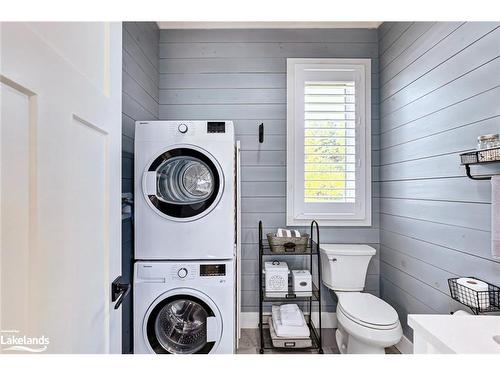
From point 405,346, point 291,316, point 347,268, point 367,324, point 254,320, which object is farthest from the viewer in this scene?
point 254,320

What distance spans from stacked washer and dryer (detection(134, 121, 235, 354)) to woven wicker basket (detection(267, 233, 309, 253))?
0.46 meters

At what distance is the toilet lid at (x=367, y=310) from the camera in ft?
5.46

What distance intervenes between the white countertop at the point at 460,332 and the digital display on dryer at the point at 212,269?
1113mm

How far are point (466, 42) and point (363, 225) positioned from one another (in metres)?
1.48

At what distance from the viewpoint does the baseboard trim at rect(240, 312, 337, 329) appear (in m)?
2.39

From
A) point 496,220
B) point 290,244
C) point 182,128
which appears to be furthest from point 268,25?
point 496,220

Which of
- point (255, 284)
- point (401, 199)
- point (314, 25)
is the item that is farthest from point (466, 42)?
point (255, 284)

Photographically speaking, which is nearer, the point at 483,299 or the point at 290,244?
the point at 483,299

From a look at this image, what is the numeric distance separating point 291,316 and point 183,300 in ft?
2.78

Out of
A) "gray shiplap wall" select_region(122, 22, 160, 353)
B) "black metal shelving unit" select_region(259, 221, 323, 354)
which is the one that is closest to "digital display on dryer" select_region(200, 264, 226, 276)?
"black metal shelving unit" select_region(259, 221, 323, 354)

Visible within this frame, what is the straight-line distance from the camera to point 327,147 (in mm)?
2418

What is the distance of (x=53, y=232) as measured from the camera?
0.57 metres

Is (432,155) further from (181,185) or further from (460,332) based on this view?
(181,185)
